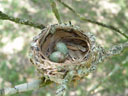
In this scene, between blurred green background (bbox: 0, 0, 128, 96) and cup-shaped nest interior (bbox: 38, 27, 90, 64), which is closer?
cup-shaped nest interior (bbox: 38, 27, 90, 64)

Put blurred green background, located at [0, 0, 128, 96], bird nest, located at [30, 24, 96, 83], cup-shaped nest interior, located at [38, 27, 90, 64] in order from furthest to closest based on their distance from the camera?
blurred green background, located at [0, 0, 128, 96], cup-shaped nest interior, located at [38, 27, 90, 64], bird nest, located at [30, 24, 96, 83]

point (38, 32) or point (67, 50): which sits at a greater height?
point (38, 32)

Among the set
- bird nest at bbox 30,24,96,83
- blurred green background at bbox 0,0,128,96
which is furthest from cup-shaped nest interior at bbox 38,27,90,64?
blurred green background at bbox 0,0,128,96

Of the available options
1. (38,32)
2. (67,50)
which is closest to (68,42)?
(67,50)

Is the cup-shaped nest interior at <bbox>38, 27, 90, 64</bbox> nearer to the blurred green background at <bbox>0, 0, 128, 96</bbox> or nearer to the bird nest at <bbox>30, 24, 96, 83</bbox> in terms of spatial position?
the bird nest at <bbox>30, 24, 96, 83</bbox>

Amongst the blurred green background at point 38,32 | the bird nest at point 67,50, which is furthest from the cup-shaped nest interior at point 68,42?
the blurred green background at point 38,32

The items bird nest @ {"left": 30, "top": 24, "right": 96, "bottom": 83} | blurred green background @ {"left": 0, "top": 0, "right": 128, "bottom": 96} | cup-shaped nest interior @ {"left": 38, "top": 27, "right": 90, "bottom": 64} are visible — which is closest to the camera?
bird nest @ {"left": 30, "top": 24, "right": 96, "bottom": 83}

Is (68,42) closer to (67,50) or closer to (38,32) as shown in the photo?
(67,50)
